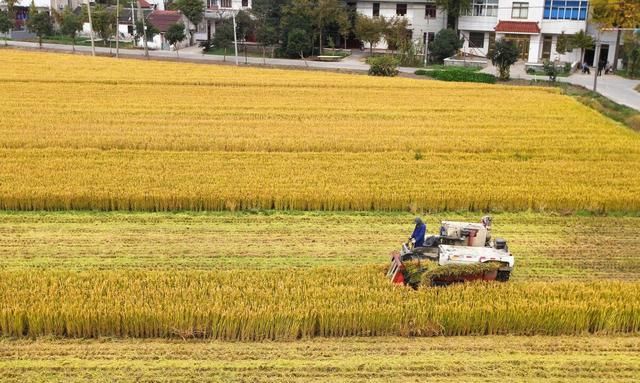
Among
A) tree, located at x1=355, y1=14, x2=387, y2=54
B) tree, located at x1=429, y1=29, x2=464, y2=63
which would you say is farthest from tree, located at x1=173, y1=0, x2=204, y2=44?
tree, located at x1=429, y1=29, x2=464, y2=63

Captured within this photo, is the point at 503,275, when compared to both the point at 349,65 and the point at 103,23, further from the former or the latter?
the point at 103,23

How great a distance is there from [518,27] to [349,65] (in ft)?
46.9

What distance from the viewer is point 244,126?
29.1 metres

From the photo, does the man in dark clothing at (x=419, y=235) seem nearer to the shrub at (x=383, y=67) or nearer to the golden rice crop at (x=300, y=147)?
the golden rice crop at (x=300, y=147)

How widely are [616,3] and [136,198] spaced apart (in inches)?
1756

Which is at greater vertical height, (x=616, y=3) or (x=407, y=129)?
(x=616, y=3)

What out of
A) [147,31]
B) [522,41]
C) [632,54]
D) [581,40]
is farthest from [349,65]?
[632,54]

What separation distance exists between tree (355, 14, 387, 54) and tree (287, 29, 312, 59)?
4.31 m

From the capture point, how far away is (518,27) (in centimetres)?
5909

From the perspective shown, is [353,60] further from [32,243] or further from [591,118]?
[32,243]

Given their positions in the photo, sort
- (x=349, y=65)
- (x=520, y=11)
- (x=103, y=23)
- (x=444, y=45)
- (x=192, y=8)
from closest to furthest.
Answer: (x=349, y=65), (x=444, y=45), (x=520, y=11), (x=103, y=23), (x=192, y=8)

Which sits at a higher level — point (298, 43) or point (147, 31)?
point (147, 31)

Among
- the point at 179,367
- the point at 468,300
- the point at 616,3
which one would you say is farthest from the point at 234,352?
the point at 616,3

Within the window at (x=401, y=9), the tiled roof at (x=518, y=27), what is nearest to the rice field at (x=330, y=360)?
the tiled roof at (x=518, y=27)
